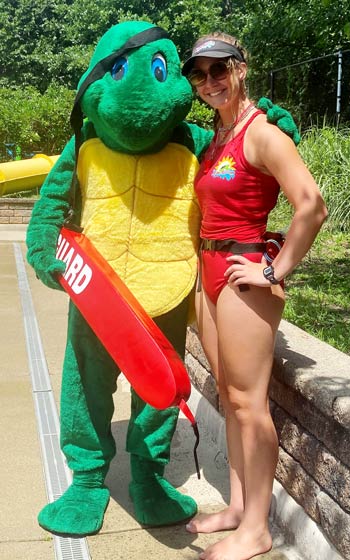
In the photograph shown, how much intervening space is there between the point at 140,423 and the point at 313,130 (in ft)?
29.4

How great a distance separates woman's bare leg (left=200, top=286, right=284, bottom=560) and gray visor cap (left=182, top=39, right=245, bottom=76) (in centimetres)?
86

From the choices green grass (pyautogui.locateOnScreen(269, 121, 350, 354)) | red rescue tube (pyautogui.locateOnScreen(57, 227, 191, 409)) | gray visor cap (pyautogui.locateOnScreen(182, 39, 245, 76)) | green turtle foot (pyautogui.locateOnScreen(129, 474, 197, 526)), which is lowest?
green grass (pyautogui.locateOnScreen(269, 121, 350, 354))

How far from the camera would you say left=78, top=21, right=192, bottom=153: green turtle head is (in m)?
2.84

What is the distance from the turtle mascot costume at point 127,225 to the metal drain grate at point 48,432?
107 mm

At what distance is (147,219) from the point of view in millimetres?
3059

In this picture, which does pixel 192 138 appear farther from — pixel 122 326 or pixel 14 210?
pixel 14 210

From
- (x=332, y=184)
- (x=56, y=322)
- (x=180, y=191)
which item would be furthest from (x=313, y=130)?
(x=180, y=191)

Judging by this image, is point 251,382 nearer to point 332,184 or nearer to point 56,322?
point 56,322

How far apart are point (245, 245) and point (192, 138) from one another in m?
0.76

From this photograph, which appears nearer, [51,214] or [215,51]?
[215,51]

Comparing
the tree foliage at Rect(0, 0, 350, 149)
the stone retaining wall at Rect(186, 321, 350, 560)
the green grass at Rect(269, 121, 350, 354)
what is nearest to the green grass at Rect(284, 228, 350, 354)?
the green grass at Rect(269, 121, 350, 354)

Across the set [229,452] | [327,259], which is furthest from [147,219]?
[327,259]

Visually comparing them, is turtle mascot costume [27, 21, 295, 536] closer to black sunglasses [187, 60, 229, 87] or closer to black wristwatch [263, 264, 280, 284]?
black sunglasses [187, 60, 229, 87]

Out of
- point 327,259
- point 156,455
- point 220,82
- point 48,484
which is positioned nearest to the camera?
point 220,82
